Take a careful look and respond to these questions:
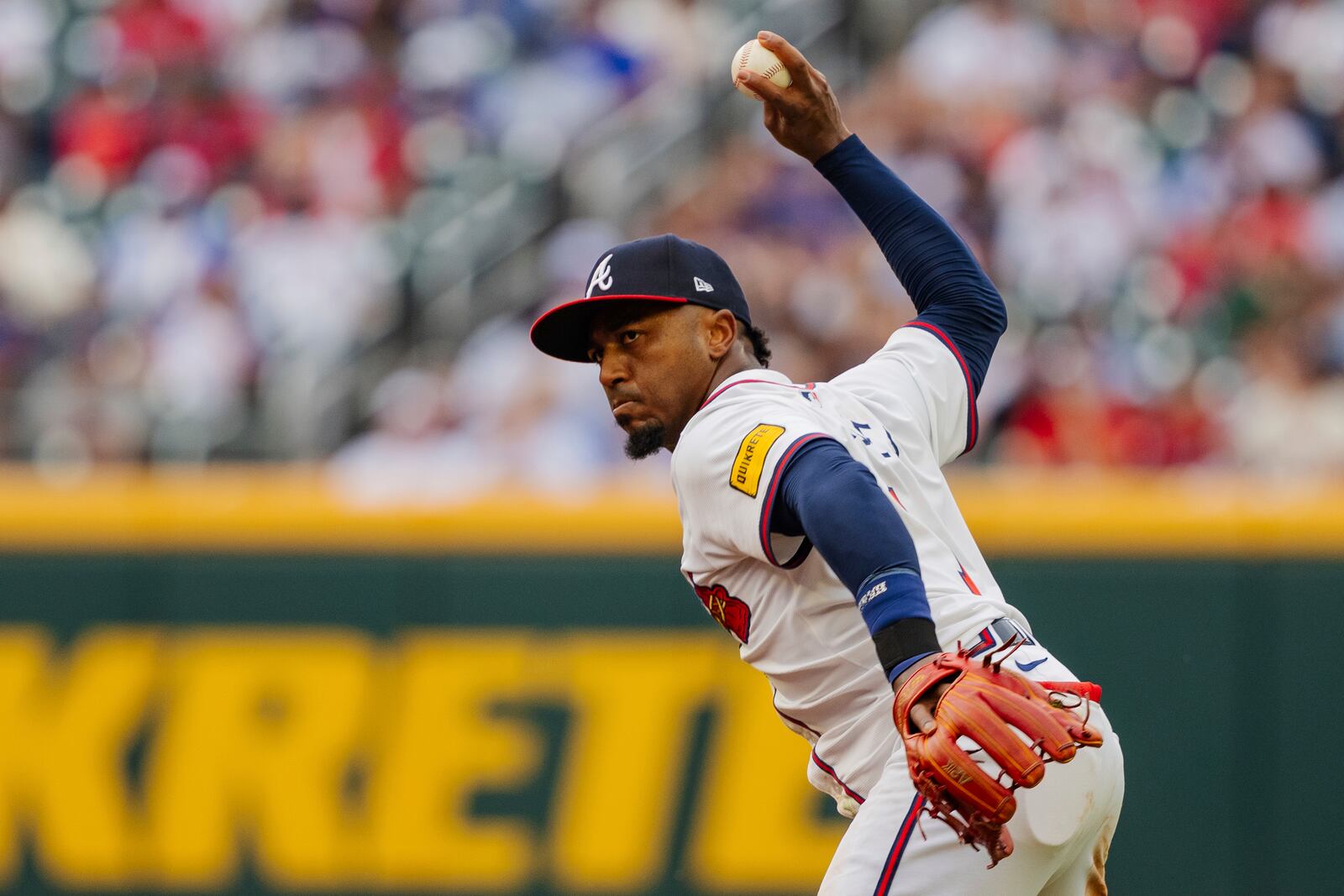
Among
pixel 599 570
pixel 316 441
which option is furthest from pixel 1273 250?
pixel 316 441

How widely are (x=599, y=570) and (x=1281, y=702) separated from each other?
2492 mm

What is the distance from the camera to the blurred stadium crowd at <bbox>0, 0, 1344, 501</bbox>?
25.7ft

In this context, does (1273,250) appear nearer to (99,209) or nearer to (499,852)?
(499,852)

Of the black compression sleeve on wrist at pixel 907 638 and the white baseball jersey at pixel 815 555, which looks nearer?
the black compression sleeve on wrist at pixel 907 638

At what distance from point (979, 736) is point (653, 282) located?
107 centimetres

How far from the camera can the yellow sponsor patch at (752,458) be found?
112 inches

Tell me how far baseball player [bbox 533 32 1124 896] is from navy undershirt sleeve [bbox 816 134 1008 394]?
1cm

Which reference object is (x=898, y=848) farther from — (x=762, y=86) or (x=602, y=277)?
(x=762, y=86)

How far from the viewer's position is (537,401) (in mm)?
7707

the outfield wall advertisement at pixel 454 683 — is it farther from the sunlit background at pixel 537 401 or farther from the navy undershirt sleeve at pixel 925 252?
the navy undershirt sleeve at pixel 925 252

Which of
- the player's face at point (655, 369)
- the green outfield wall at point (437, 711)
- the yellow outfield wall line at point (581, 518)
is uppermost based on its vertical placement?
the player's face at point (655, 369)

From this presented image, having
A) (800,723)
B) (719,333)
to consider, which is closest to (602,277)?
(719,333)

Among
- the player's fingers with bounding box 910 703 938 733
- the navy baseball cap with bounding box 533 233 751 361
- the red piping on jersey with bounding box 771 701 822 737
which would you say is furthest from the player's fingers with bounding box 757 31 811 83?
the player's fingers with bounding box 910 703 938 733

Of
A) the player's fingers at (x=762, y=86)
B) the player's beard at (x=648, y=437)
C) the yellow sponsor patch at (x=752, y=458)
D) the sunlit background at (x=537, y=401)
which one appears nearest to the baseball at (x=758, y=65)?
the player's fingers at (x=762, y=86)
